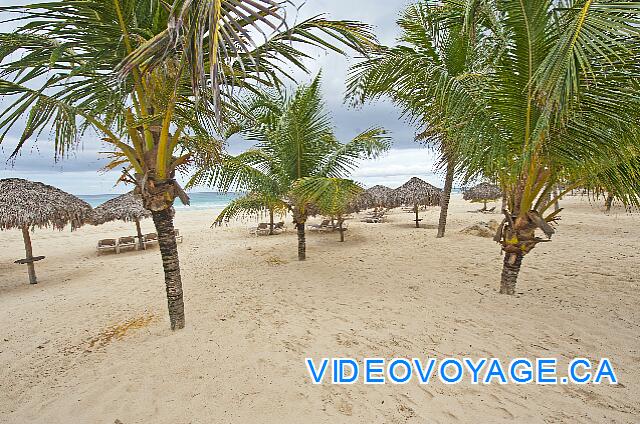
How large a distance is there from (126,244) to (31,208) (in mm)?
2762

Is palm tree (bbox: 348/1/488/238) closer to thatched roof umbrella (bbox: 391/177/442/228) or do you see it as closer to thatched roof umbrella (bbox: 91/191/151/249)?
thatched roof umbrella (bbox: 391/177/442/228)

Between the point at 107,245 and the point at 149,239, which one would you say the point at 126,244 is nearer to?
the point at 107,245

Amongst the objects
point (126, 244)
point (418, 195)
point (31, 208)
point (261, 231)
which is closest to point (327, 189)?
point (261, 231)

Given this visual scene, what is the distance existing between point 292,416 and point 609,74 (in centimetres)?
416

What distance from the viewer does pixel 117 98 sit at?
9.48 ft

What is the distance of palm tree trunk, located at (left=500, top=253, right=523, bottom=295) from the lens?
4.17m

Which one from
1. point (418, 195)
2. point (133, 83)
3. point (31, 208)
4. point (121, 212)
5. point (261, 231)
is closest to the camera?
point (133, 83)

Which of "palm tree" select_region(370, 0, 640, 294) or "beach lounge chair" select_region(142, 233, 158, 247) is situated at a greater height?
"palm tree" select_region(370, 0, 640, 294)

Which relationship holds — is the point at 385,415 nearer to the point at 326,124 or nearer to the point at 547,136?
the point at 547,136

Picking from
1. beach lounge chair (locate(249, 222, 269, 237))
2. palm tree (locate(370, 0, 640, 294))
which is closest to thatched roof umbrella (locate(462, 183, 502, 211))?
beach lounge chair (locate(249, 222, 269, 237))

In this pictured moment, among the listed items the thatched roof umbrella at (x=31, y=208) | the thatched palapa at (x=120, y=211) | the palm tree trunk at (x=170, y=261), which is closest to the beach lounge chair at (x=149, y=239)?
the thatched palapa at (x=120, y=211)

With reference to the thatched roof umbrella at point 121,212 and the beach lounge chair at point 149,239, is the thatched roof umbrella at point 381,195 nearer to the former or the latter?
the beach lounge chair at point 149,239

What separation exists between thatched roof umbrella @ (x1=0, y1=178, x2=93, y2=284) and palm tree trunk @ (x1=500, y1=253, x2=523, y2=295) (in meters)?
8.99

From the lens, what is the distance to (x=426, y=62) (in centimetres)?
415
